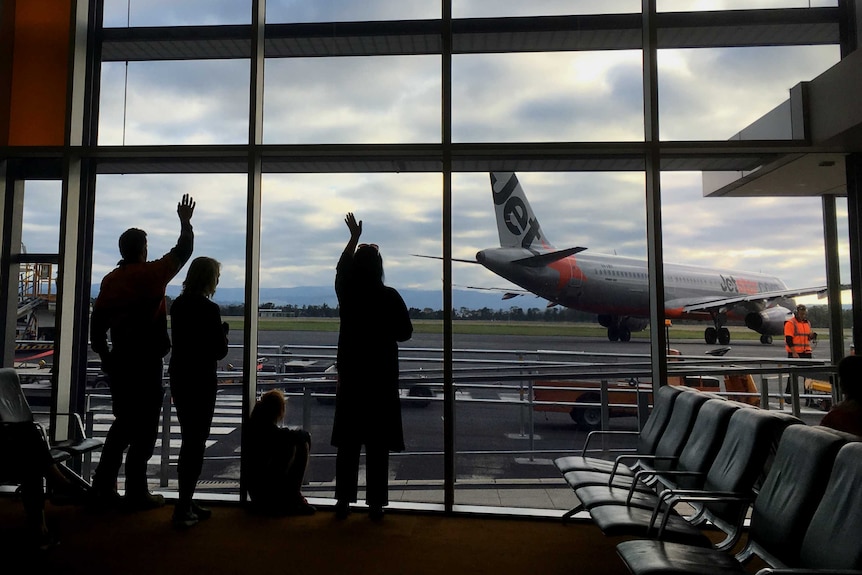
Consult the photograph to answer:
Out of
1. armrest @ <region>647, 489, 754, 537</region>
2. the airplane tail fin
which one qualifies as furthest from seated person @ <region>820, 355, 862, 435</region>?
the airplane tail fin

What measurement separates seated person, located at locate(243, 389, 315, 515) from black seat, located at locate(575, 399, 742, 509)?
4.40 feet

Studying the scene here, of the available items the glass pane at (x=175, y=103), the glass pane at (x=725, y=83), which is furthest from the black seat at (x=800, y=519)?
the glass pane at (x=175, y=103)

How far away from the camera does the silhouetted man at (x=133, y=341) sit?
2490mm

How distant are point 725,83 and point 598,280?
33.8 ft

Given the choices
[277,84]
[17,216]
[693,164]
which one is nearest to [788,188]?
[693,164]

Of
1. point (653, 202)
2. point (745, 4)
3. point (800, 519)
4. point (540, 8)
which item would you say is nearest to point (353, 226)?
point (653, 202)

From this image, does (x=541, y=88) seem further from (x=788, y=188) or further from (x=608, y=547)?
(x=608, y=547)

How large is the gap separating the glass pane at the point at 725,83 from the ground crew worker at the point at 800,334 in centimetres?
278

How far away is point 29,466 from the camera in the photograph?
209 centimetres

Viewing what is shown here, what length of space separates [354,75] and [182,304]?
1.60m

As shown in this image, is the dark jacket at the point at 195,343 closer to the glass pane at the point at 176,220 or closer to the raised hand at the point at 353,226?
the glass pane at the point at 176,220

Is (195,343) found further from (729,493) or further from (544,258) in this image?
(544,258)

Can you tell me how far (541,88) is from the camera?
9.97 ft

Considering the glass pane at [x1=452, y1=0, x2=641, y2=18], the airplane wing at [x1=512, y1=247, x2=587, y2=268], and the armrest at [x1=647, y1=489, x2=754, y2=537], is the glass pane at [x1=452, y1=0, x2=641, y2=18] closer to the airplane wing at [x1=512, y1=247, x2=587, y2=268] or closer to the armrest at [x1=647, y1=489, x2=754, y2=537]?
the armrest at [x1=647, y1=489, x2=754, y2=537]
